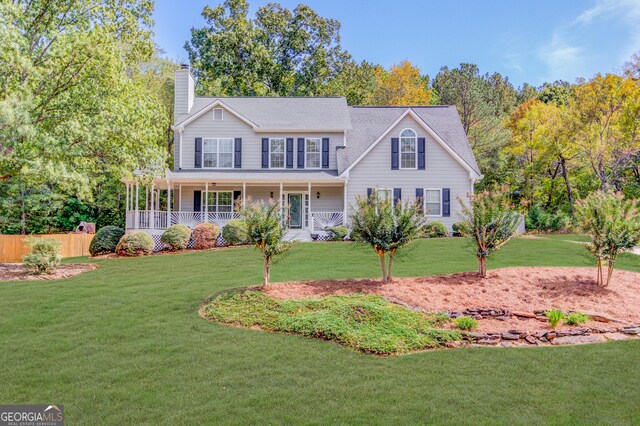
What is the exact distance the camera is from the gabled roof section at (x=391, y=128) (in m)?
23.3

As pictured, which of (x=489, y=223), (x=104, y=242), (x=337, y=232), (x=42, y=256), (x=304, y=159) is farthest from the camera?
(x=304, y=159)

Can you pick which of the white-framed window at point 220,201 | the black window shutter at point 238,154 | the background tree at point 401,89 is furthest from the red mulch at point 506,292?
the background tree at point 401,89

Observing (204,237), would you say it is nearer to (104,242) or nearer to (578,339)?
(104,242)

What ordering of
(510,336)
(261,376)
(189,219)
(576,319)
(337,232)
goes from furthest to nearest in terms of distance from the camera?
(189,219) < (337,232) < (576,319) < (510,336) < (261,376)

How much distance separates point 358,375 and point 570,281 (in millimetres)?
7227

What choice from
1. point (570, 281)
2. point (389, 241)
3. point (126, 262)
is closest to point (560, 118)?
point (570, 281)

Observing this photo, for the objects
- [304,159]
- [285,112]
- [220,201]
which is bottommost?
[220,201]

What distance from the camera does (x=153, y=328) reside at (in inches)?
337

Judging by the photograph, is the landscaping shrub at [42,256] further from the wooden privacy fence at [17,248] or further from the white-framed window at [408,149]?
the white-framed window at [408,149]

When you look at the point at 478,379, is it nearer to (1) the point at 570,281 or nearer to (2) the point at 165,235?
(1) the point at 570,281

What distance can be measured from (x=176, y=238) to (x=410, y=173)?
37.1 ft

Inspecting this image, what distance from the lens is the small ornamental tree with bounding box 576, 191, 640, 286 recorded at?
10766 millimetres

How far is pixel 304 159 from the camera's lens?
25.0 metres

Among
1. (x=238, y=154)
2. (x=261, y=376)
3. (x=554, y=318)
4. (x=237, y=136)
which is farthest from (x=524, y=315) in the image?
(x=237, y=136)
